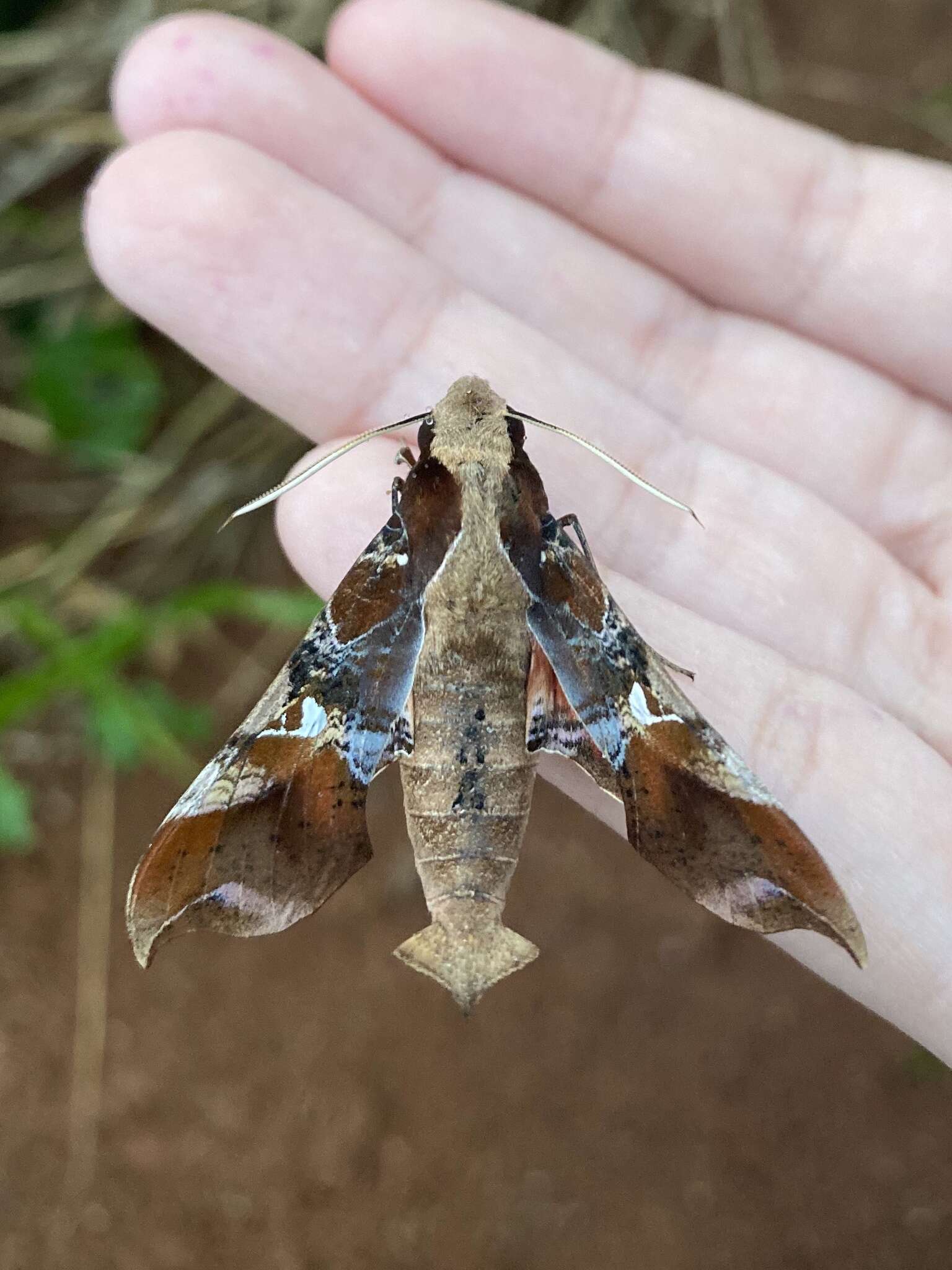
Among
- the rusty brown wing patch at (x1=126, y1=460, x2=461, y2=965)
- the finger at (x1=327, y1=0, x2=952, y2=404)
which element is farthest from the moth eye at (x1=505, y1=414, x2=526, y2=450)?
the finger at (x1=327, y1=0, x2=952, y2=404)

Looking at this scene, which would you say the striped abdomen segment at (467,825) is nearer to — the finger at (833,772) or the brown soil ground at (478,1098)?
the finger at (833,772)

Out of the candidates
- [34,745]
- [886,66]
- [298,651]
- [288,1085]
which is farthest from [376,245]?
[886,66]

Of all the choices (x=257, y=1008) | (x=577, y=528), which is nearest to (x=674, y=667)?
(x=577, y=528)

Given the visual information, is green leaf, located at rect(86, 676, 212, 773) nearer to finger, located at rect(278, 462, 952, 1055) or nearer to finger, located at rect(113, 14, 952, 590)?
finger, located at rect(278, 462, 952, 1055)

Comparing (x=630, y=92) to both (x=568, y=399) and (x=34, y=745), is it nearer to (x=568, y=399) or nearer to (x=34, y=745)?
(x=568, y=399)

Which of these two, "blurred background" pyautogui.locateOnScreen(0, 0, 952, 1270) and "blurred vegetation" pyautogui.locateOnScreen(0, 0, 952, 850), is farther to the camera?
"blurred vegetation" pyautogui.locateOnScreen(0, 0, 952, 850)

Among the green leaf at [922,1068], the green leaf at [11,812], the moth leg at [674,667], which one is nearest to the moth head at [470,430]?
the moth leg at [674,667]
